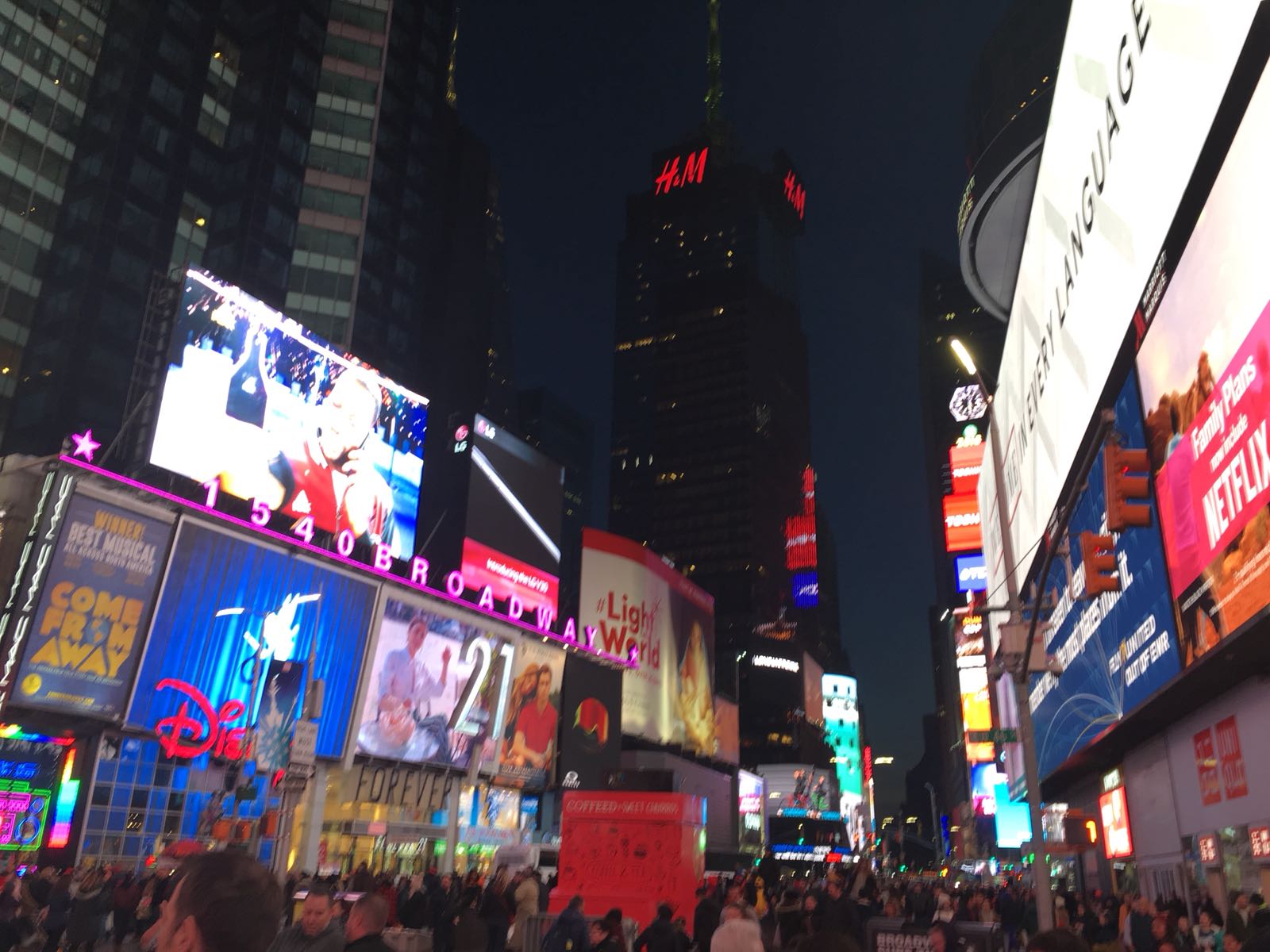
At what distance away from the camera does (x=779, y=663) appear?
15888 cm

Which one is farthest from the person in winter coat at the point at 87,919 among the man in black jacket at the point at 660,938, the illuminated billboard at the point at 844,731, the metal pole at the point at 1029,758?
the illuminated billboard at the point at 844,731

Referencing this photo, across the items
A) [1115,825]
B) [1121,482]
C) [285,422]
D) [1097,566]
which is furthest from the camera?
[285,422]

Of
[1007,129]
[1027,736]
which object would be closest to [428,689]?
[1027,736]

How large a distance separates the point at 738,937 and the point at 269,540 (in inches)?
1297

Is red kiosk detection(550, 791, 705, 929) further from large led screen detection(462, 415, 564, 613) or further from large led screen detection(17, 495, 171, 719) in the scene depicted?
large led screen detection(462, 415, 564, 613)

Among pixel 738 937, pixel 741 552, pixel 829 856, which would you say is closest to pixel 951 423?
pixel 741 552

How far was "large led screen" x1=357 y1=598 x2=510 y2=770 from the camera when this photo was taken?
4353 centimetres

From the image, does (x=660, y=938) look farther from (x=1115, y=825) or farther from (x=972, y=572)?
(x=972, y=572)

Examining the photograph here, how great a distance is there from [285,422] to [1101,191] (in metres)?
32.1

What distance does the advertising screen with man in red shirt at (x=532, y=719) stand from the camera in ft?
171

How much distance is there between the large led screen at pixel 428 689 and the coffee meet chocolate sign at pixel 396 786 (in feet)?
3.69

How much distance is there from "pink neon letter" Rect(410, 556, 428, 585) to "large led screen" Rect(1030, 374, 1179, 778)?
1097 inches

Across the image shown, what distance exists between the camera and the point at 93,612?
31.0 metres

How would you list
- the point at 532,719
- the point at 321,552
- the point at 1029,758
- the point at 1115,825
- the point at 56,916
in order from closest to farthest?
the point at 1029,758 → the point at 56,916 → the point at 1115,825 → the point at 321,552 → the point at 532,719
